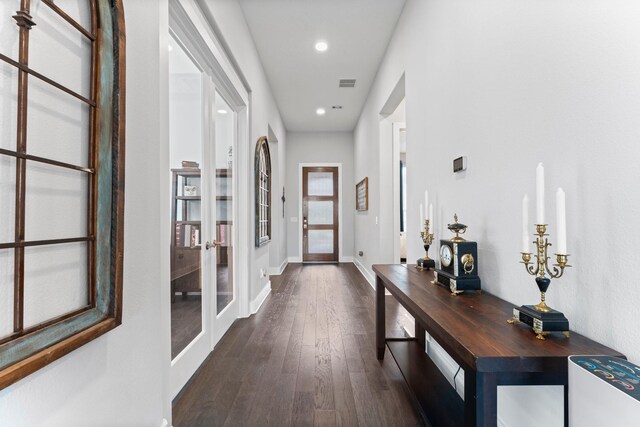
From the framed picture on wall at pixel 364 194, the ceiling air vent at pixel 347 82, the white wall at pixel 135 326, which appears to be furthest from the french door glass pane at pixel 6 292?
the framed picture on wall at pixel 364 194

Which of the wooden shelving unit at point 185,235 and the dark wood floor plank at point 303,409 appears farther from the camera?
the wooden shelving unit at point 185,235

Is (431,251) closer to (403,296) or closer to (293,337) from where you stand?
(403,296)

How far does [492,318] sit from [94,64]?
1573 mm

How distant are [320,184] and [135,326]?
238 inches

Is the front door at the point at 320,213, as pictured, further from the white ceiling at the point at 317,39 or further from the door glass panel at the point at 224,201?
the door glass panel at the point at 224,201

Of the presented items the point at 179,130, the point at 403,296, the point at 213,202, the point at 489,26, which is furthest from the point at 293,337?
the point at 489,26

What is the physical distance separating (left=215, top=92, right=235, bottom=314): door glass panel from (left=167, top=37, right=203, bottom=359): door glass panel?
1.23ft

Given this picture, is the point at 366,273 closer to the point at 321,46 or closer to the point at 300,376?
the point at 300,376

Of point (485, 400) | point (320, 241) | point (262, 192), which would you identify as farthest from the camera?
point (320, 241)

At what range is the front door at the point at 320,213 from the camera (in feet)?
23.3

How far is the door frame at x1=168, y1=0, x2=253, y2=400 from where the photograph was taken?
159 centimetres

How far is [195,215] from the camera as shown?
2168 millimetres

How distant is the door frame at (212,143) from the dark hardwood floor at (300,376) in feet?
0.49

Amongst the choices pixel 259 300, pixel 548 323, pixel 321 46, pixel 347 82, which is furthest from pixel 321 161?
pixel 548 323
